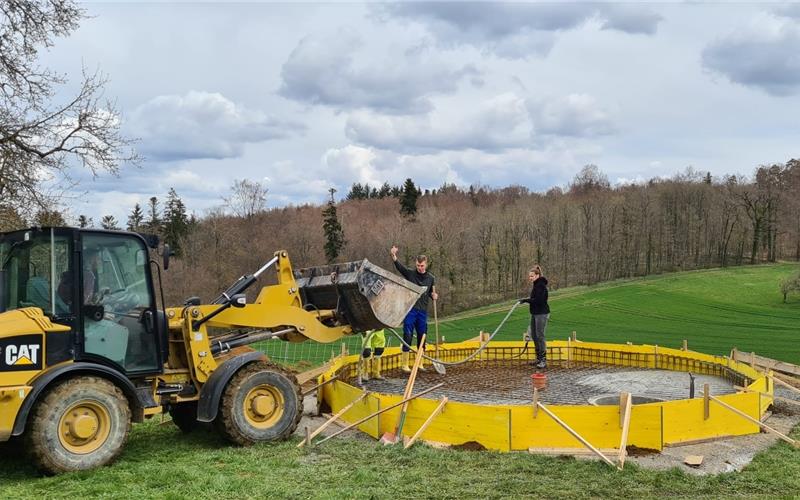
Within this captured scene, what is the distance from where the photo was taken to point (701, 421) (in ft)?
25.6

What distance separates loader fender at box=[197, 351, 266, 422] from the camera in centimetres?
723

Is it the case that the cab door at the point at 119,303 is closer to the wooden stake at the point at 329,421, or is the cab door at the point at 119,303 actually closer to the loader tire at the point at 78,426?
the loader tire at the point at 78,426

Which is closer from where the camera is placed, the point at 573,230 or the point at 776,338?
the point at 776,338

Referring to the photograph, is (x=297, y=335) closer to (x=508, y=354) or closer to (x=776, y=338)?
(x=508, y=354)

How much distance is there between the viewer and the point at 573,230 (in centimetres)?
5903

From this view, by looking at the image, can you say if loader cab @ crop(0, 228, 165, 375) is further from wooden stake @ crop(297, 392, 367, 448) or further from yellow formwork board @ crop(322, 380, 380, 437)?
yellow formwork board @ crop(322, 380, 380, 437)

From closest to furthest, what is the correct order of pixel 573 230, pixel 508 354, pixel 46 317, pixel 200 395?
pixel 46 317 → pixel 200 395 → pixel 508 354 → pixel 573 230

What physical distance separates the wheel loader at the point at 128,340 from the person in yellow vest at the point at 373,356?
8.03ft

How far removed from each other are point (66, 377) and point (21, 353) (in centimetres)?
46

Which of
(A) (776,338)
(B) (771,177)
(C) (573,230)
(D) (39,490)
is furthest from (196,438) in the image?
(B) (771,177)

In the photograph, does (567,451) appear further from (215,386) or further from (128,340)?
(128,340)

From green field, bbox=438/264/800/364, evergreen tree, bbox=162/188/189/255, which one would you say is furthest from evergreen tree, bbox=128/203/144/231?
green field, bbox=438/264/800/364

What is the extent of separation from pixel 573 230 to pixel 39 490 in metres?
56.5

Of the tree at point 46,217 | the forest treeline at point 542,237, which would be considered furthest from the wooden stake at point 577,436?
Answer: the forest treeline at point 542,237
